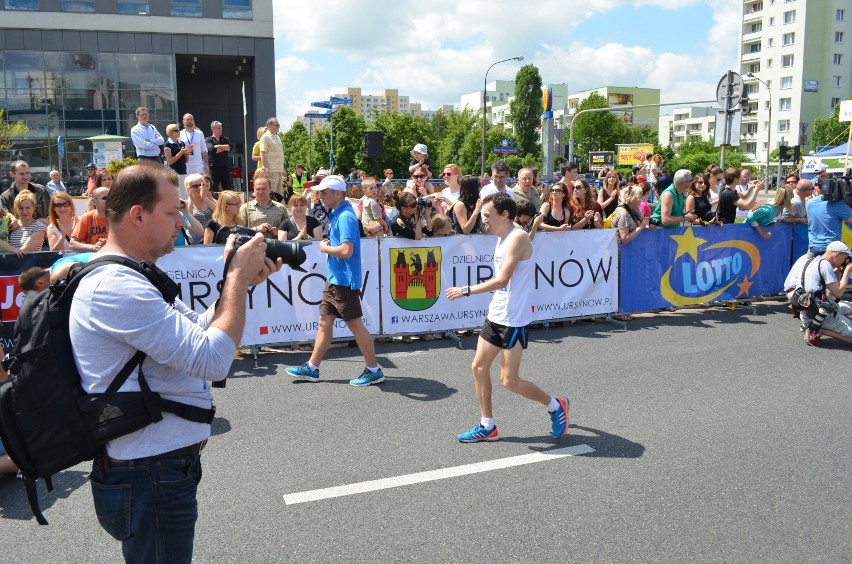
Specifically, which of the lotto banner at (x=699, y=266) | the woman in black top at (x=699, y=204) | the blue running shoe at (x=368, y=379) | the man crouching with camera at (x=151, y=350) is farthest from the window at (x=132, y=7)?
the man crouching with camera at (x=151, y=350)

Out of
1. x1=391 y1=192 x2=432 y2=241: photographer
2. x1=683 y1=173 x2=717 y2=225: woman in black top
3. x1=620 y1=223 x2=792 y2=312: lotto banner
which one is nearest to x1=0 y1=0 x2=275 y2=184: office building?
x1=391 y1=192 x2=432 y2=241: photographer

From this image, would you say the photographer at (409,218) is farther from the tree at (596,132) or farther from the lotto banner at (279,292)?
the tree at (596,132)

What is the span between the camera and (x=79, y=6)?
34.7 m

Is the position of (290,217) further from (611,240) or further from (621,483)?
(621,483)

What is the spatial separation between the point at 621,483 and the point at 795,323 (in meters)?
6.50

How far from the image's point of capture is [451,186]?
1082cm

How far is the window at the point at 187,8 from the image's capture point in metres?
36.0

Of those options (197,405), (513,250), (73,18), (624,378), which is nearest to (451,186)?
(624,378)

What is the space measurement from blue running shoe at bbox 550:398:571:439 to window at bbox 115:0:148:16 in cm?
3698

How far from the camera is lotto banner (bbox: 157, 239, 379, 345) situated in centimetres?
775

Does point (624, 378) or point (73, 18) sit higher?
point (73, 18)

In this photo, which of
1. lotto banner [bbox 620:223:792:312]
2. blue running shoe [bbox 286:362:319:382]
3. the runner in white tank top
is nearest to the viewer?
the runner in white tank top

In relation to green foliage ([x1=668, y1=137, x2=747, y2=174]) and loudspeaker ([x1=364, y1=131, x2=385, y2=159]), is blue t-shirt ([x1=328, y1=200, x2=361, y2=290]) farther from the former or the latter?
green foliage ([x1=668, y1=137, x2=747, y2=174])

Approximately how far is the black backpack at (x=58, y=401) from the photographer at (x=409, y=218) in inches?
252
